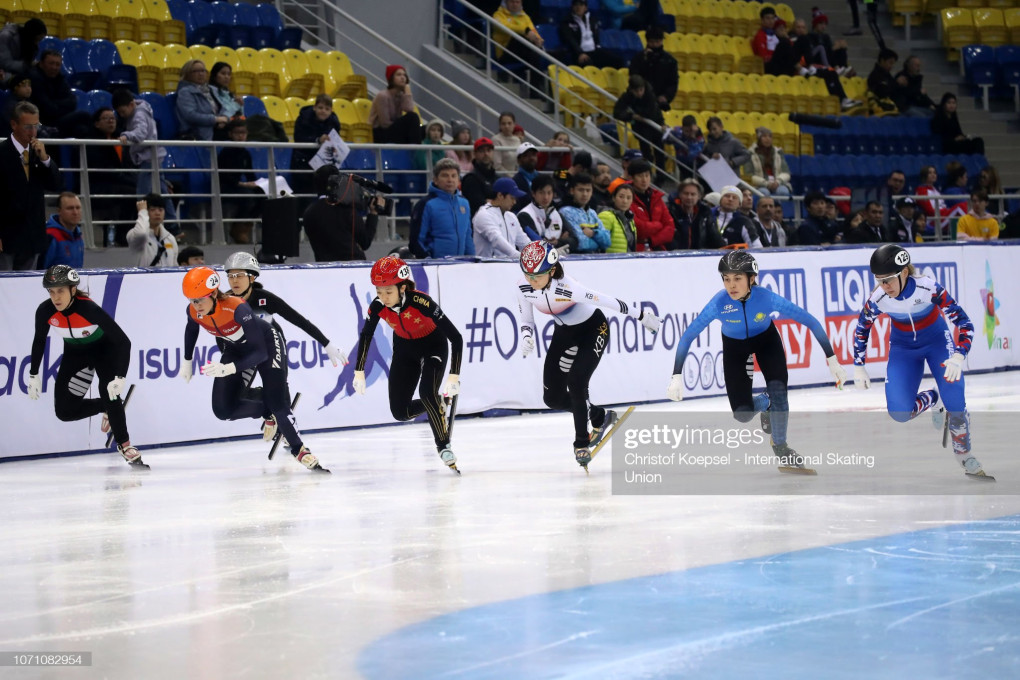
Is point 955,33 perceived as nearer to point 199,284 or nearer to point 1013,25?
point 1013,25

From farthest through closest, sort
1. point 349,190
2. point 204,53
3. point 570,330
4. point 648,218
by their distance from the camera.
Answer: point 204,53
point 648,218
point 349,190
point 570,330

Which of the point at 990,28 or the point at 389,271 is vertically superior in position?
the point at 990,28

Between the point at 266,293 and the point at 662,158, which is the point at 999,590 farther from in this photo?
the point at 662,158

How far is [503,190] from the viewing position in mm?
13344

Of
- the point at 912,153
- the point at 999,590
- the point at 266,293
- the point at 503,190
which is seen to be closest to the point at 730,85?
the point at 912,153

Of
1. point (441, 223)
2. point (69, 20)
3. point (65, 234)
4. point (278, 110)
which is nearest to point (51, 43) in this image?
point (69, 20)

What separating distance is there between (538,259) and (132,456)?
3.54 metres

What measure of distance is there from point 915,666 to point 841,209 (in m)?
16.3

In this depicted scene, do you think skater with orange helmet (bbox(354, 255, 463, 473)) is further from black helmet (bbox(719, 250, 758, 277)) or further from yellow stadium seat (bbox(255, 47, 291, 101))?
yellow stadium seat (bbox(255, 47, 291, 101))

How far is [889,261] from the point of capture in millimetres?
8508

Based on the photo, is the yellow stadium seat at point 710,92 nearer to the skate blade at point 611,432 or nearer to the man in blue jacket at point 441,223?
the man in blue jacket at point 441,223

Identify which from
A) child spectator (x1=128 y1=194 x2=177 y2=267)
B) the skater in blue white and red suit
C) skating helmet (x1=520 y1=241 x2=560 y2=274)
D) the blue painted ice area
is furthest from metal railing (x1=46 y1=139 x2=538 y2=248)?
the blue painted ice area

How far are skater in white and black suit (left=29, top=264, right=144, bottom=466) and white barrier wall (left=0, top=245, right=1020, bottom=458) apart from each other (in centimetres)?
56

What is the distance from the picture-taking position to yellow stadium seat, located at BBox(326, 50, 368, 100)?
56.8 ft
